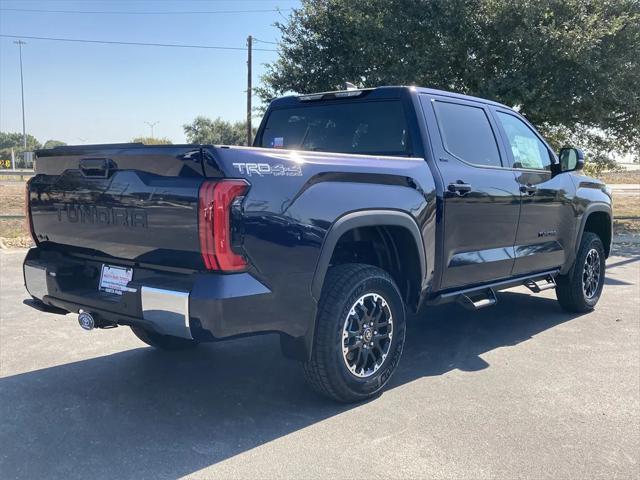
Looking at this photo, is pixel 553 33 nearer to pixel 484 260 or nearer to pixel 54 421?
pixel 484 260

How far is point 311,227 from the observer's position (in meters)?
3.27

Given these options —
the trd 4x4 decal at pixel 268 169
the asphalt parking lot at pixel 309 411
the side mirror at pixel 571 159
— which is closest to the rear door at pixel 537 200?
the side mirror at pixel 571 159

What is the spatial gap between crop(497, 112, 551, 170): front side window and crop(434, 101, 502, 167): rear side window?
307mm

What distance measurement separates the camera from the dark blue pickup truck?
9.77 ft

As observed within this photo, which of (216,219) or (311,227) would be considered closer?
(216,219)

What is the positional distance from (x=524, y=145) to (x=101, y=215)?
150 inches

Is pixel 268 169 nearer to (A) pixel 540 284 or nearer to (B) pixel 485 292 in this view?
(B) pixel 485 292

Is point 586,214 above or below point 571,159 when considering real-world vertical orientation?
below

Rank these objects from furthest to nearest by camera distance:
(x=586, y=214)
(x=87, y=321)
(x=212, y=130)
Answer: (x=212, y=130) → (x=586, y=214) → (x=87, y=321)

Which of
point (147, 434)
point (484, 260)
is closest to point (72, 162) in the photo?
point (147, 434)

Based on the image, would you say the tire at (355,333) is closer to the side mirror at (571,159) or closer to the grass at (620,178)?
the side mirror at (571,159)

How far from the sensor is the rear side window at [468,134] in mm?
4527

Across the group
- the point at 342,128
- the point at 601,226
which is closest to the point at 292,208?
the point at 342,128

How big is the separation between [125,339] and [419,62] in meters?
10.9
